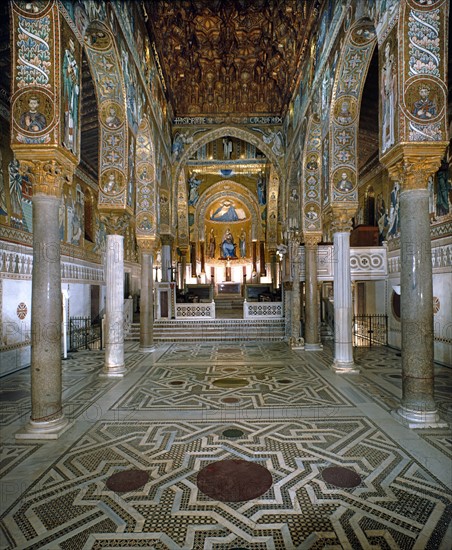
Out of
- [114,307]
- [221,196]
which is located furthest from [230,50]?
[221,196]

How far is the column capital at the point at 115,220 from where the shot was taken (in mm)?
8469

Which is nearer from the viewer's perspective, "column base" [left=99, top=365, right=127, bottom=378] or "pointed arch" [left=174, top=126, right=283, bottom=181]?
"column base" [left=99, top=365, right=127, bottom=378]

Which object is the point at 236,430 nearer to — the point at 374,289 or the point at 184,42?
the point at 374,289

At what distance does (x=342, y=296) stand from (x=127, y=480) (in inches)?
246

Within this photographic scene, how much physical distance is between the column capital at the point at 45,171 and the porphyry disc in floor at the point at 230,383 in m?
4.88

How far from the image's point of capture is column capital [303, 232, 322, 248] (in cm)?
1114

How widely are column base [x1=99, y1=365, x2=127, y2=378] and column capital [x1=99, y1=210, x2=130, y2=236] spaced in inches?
131

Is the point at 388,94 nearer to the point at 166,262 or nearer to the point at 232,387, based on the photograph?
the point at 232,387

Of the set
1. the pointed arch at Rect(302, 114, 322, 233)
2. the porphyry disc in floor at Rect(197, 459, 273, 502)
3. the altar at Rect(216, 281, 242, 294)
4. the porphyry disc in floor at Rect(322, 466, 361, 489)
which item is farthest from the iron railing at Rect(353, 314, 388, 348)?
the altar at Rect(216, 281, 242, 294)


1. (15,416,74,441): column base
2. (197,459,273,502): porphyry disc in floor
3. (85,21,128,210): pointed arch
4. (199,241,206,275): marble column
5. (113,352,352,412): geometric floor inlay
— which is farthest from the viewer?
(199,241,206,275): marble column

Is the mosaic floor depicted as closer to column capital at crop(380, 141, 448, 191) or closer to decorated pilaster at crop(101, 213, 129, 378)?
decorated pilaster at crop(101, 213, 129, 378)

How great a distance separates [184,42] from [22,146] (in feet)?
32.8

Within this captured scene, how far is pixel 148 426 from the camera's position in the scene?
17.1 feet

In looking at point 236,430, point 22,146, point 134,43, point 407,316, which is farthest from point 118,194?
point 407,316
